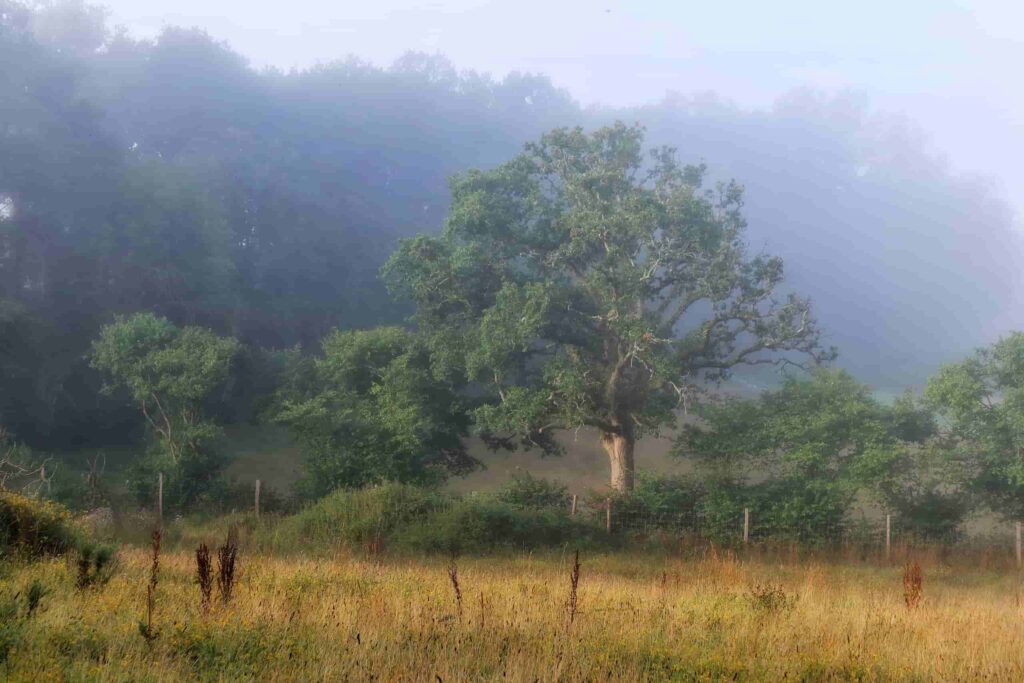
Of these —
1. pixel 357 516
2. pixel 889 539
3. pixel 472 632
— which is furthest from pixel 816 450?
pixel 472 632

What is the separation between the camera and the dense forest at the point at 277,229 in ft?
85.2

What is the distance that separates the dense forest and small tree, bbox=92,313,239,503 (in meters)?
0.11

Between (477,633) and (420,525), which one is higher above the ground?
(477,633)

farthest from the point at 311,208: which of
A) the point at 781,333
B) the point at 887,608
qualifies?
the point at 887,608

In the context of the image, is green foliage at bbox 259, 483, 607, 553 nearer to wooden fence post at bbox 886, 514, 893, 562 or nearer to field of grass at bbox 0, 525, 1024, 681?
field of grass at bbox 0, 525, 1024, 681

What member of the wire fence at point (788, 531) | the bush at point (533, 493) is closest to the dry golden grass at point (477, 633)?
the wire fence at point (788, 531)

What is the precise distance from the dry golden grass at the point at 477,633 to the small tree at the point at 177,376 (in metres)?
13.4

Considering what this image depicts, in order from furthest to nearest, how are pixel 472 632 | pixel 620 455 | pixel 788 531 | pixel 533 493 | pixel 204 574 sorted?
pixel 620 455 < pixel 533 493 < pixel 788 531 < pixel 472 632 < pixel 204 574

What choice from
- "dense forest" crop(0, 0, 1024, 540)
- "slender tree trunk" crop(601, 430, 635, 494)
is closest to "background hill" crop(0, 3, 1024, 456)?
"dense forest" crop(0, 0, 1024, 540)

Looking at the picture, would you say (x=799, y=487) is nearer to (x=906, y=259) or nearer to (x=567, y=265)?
(x=567, y=265)

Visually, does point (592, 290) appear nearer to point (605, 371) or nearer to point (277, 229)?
point (605, 371)

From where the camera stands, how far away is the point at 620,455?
2500cm

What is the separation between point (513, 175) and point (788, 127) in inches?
2494

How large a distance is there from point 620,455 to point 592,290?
4.94m
